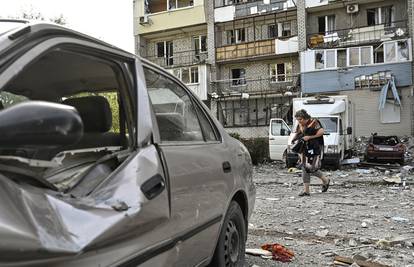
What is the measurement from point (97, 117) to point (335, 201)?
26.5 ft

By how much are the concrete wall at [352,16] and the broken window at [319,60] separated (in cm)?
232

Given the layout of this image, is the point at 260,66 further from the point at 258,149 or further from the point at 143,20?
the point at 258,149

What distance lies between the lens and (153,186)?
7.99ft

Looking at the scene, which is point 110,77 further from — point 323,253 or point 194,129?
point 323,253

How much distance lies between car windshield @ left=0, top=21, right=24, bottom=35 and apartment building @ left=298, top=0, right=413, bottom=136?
29276 mm

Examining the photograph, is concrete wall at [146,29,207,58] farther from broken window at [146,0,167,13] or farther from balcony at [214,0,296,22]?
balcony at [214,0,296,22]

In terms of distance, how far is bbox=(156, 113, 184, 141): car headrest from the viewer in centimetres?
299

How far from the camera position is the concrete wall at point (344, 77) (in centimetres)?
2948

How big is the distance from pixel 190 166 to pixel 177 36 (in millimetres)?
36655

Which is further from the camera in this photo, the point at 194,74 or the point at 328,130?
the point at 194,74

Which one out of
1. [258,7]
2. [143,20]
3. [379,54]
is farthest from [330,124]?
[143,20]

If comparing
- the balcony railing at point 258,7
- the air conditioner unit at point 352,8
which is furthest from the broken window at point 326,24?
the balcony railing at point 258,7

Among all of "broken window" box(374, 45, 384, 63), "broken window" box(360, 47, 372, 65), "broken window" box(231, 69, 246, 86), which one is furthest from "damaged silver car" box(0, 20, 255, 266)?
"broken window" box(231, 69, 246, 86)

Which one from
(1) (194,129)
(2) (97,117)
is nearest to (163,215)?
(2) (97,117)
